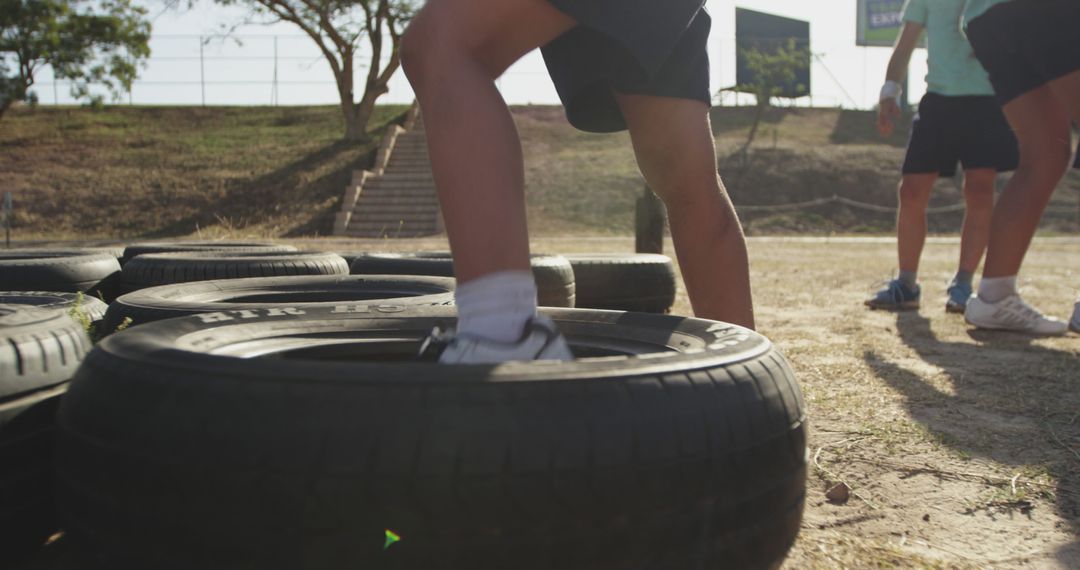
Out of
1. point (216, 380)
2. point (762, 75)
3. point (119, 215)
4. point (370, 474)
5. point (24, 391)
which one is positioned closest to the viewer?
point (370, 474)

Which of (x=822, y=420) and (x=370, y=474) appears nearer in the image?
(x=370, y=474)

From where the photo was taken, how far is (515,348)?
149 cm

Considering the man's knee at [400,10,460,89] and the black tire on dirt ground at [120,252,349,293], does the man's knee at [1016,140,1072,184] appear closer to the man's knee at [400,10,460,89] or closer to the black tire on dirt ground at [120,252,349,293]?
the black tire on dirt ground at [120,252,349,293]

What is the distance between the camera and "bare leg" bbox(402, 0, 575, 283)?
1485mm

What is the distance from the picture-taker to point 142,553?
1.15 metres

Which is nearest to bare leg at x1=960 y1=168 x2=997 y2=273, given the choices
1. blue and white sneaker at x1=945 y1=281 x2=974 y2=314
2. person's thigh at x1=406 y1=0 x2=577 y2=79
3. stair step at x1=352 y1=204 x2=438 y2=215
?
blue and white sneaker at x1=945 y1=281 x2=974 y2=314

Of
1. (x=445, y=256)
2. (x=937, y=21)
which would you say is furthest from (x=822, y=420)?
(x=937, y=21)

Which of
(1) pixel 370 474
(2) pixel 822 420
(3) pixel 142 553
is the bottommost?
(2) pixel 822 420

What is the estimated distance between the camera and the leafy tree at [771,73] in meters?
30.8

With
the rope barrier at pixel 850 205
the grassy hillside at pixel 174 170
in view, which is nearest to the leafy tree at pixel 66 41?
the grassy hillside at pixel 174 170

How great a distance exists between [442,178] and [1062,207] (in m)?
25.7

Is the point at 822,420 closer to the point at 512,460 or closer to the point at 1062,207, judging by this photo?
the point at 512,460

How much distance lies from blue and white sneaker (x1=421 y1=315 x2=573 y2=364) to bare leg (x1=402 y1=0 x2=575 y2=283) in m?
0.10

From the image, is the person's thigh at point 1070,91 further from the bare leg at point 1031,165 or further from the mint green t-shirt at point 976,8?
the mint green t-shirt at point 976,8
